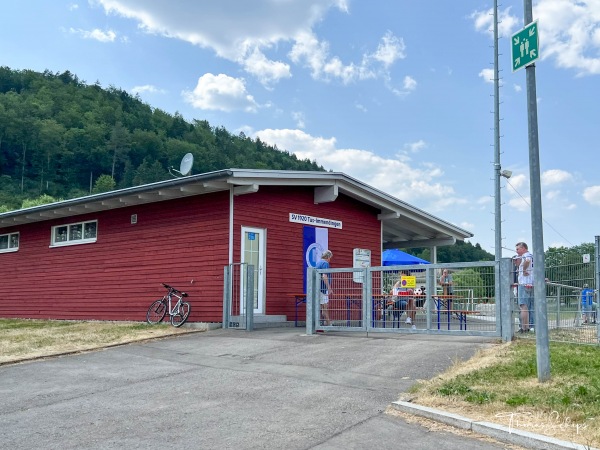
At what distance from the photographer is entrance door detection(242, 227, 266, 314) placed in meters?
14.0

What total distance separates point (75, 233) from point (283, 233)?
6.87 m

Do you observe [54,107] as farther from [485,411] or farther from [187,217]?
[485,411]

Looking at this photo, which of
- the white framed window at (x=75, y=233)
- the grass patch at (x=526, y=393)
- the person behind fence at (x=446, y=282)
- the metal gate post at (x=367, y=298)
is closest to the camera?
the grass patch at (x=526, y=393)

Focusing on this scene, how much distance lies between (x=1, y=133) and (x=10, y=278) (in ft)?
194

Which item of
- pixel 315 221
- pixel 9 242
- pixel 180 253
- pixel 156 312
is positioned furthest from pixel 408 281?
pixel 9 242

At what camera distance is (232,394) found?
6828 millimetres

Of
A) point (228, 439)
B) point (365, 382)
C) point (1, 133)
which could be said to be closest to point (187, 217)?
point (365, 382)

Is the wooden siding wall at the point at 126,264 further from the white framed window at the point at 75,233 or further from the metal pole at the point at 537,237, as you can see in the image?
the metal pole at the point at 537,237

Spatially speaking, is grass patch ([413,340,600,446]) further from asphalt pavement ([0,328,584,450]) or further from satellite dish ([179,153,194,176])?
satellite dish ([179,153,194,176])

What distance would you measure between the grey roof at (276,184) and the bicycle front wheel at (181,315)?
102 inches

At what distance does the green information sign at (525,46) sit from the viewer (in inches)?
257

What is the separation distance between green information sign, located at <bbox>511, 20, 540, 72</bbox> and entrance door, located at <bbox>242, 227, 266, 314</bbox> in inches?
325

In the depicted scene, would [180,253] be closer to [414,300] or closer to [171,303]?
[171,303]

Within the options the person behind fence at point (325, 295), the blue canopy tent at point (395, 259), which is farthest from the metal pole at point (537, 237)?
the blue canopy tent at point (395, 259)
